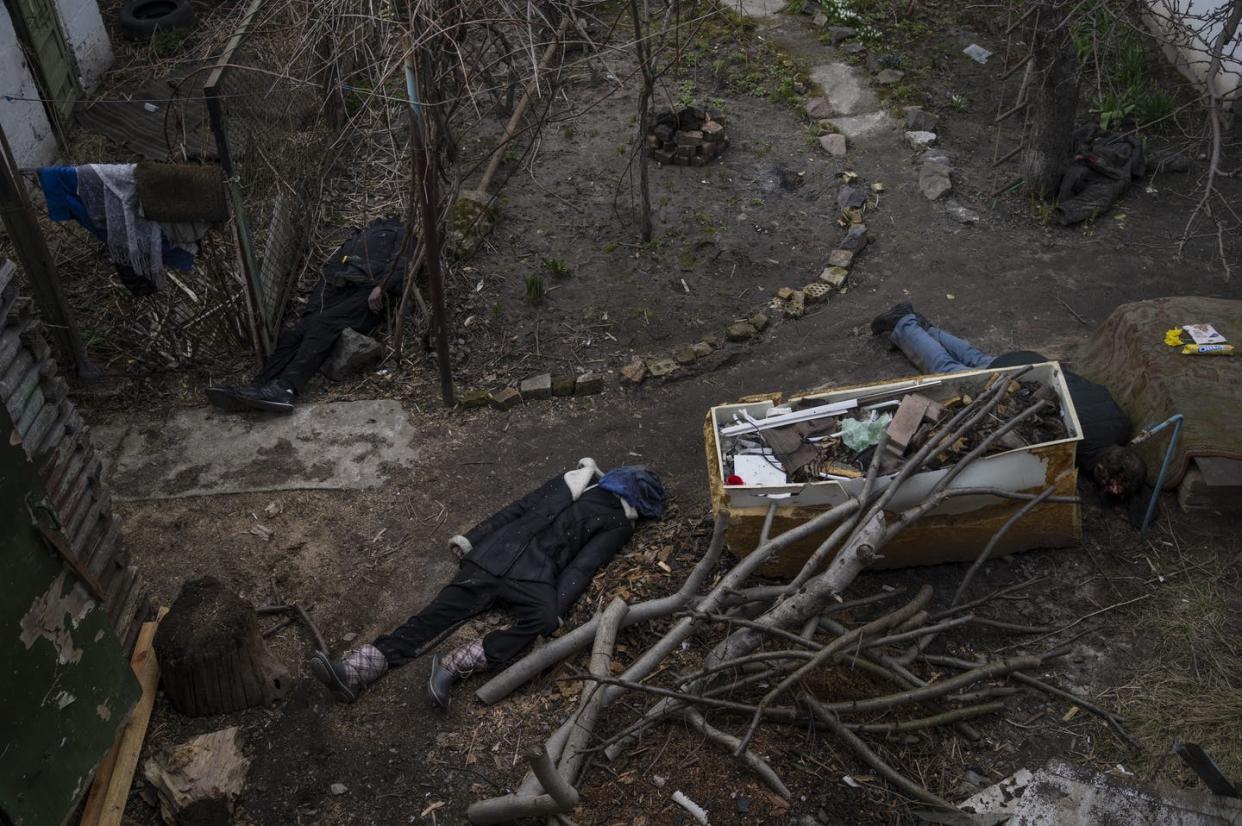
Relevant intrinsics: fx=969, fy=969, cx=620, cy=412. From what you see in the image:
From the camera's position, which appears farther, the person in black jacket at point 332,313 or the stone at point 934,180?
the stone at point 934,180

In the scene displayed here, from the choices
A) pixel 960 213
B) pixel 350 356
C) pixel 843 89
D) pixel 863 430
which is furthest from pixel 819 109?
pixel 863 430

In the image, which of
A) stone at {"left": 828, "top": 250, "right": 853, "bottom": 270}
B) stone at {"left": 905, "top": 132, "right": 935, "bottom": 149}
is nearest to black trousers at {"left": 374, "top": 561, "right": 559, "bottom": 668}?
stone at {"left": 828, "top": 250, "right": 853, "bottom": 270}

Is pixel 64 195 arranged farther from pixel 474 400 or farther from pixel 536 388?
pixel 536 388

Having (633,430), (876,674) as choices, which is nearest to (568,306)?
(633,430)

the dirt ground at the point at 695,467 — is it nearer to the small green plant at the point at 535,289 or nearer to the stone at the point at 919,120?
the small green plant at the point at 535,289

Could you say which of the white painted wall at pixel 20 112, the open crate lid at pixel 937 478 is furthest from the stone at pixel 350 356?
the white painted wall at pixel 20 112

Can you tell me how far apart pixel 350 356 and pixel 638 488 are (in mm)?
2836

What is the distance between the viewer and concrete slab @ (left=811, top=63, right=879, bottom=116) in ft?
34.2

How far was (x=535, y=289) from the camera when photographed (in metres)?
7.98

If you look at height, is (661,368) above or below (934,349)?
below

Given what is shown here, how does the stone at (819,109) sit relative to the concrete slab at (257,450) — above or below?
above

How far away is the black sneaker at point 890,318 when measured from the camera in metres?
7.36

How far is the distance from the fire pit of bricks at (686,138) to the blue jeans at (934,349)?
3307 mm

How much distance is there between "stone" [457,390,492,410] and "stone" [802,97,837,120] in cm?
533
